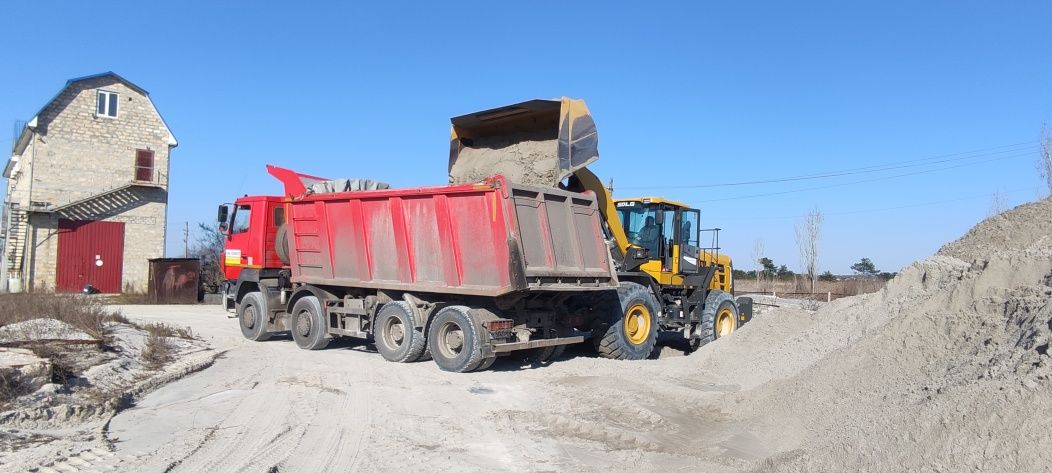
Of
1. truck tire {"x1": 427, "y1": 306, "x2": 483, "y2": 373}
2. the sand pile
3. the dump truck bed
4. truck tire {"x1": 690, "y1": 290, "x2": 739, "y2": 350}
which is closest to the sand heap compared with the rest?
the dump truck bed

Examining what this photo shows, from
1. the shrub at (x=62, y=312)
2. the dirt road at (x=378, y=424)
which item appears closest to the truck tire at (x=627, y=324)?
the dirt road at (x=378, y=424)

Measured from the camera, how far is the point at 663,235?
1373 centimetres

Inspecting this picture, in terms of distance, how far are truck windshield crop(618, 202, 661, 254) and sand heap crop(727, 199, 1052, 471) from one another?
15.1 feet

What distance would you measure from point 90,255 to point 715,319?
2828 centimetres

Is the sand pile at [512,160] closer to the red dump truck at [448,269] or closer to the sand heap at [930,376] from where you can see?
the red dump truck at [448,269]

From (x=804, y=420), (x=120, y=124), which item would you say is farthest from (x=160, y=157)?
(x=804, y=420)

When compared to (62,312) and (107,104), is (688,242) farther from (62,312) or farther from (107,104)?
(107,104)

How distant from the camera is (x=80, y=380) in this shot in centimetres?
801

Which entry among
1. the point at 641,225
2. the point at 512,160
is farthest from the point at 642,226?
the point at 512,160

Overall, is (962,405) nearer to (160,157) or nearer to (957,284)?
(957,284)

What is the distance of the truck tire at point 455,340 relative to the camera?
9.84 metres

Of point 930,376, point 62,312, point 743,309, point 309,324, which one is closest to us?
point 930,376

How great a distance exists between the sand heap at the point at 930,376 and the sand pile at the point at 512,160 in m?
4.16

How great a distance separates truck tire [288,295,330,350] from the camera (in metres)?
12.7
